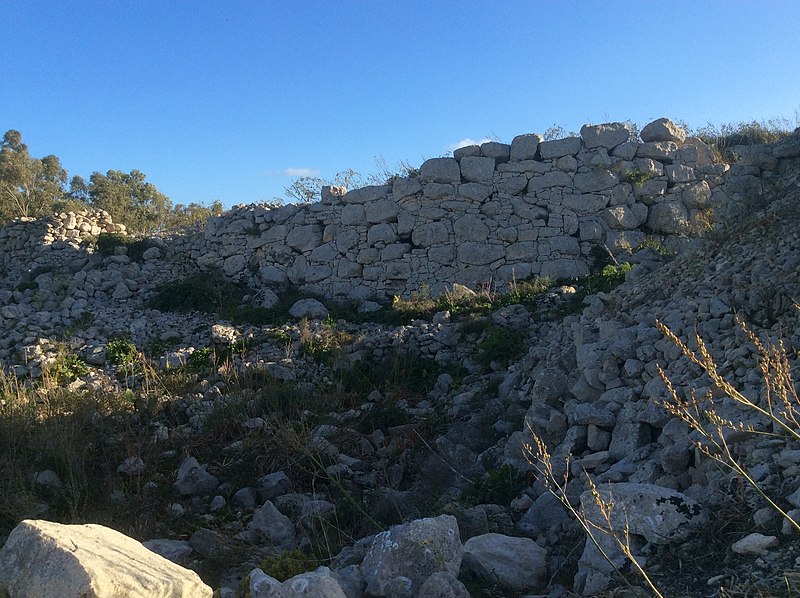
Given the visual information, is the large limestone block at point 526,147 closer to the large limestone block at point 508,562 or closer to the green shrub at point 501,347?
the green shrub at point 501,347

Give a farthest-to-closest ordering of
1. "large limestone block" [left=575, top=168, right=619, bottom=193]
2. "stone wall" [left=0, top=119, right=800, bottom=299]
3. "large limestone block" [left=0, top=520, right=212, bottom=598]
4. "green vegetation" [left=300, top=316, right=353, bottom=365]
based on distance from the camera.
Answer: "large limestone block" [left=575, top=168, right=619, bottom=193], "stone wall" [left=0, top=119, right=800, bottom=299], "green vegetation" [left=300, top=316, right=353, bottom=365], "large limestone block" [left=0, top=520, right=212, bottom=598]

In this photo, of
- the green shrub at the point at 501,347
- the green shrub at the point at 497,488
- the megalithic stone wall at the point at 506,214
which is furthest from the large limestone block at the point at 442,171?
the green shrub at the point at 497,488

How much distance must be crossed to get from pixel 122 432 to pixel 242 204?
7609mm

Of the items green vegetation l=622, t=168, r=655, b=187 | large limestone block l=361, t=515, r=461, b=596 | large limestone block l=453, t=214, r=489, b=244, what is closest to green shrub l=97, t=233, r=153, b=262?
large limestone block l=453, t=214, r=489, b=244

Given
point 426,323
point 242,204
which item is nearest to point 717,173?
point 426,323

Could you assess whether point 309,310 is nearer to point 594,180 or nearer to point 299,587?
point 594,180

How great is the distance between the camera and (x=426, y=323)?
955 centimetres

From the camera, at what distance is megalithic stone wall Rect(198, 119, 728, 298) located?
11891 mm

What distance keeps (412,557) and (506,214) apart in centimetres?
916

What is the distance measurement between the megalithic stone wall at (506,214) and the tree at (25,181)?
8422 millimetres

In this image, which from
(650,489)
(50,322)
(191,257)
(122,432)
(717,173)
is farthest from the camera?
(191,257)

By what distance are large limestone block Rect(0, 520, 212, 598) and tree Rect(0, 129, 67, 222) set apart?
15.3 meters

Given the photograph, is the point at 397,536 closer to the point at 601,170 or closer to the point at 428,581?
the point at 428,581

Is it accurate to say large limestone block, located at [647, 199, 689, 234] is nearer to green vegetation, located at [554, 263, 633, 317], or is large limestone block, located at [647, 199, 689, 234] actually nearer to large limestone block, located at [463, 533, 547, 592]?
green vegetation, located at [554, 263, 633, 317]
